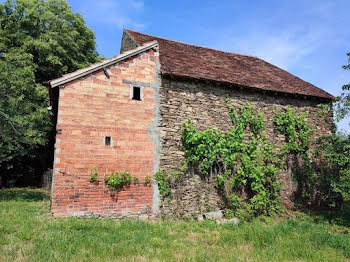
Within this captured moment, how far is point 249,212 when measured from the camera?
29.2 ft

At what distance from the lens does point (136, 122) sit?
8367mm

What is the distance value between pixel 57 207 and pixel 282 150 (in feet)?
27.9

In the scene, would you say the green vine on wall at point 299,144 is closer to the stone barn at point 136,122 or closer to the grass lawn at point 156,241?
the stone barn at point 136,122

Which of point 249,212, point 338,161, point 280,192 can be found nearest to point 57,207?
point 249,212

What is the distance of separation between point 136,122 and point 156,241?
4.00 m

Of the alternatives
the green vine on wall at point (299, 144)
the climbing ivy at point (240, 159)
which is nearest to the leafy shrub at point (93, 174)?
the climbing ivy at point (240, 159)

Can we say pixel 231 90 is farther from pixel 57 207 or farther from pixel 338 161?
pixel 57 207

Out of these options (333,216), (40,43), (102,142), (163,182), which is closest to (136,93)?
(102,142)

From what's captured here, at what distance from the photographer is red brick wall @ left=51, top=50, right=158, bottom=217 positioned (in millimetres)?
7383

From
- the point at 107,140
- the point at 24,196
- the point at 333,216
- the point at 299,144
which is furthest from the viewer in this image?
the point at 24,196

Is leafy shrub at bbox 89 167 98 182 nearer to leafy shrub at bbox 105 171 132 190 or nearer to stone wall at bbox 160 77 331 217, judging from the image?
leafy shrub at bbox 105 171 132 190

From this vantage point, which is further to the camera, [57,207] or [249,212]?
[249,212]

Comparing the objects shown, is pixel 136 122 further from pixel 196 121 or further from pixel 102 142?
pixel 196 121

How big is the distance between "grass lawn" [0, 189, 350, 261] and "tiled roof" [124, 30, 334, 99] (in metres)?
5.24
